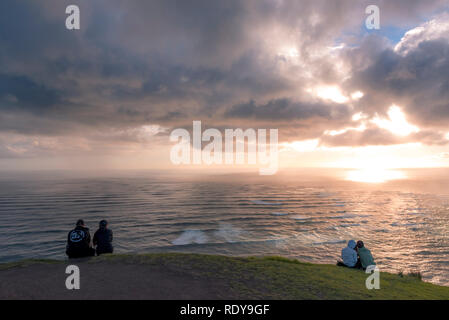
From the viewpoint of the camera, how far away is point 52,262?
11.8m

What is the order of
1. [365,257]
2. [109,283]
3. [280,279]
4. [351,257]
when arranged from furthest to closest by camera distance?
[351,257] → [365,257] → [280,279] → [109,283]

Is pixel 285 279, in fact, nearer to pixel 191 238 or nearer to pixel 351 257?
pixel 351 257

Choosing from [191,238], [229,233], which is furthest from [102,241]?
[229,233]

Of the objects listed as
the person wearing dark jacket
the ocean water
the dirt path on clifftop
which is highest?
the person wearing dark jacket

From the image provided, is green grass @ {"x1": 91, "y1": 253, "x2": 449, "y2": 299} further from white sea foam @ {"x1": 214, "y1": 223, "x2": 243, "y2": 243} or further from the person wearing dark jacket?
white sea foam @ {"x1": 214, "y1": 223, "x2": 243, "y2": 243}

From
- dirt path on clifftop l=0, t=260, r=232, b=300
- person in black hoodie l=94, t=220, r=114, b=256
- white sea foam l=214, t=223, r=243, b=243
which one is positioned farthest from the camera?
white sea foam l=214, t=223, r=243, b=243

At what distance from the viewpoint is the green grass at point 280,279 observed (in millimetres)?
8797

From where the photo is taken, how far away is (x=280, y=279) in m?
9.94

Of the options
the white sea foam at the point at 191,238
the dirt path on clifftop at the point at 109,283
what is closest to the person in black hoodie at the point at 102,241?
the dirt path on clifftop at the point at 109,283

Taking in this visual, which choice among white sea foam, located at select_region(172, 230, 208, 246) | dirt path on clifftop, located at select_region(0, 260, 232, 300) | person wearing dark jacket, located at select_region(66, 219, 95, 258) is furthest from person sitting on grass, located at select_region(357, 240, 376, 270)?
white sea foam, located at select_region(172, 230, 208, 246)

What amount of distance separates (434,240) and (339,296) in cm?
3123

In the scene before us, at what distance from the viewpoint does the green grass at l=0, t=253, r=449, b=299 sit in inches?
346
